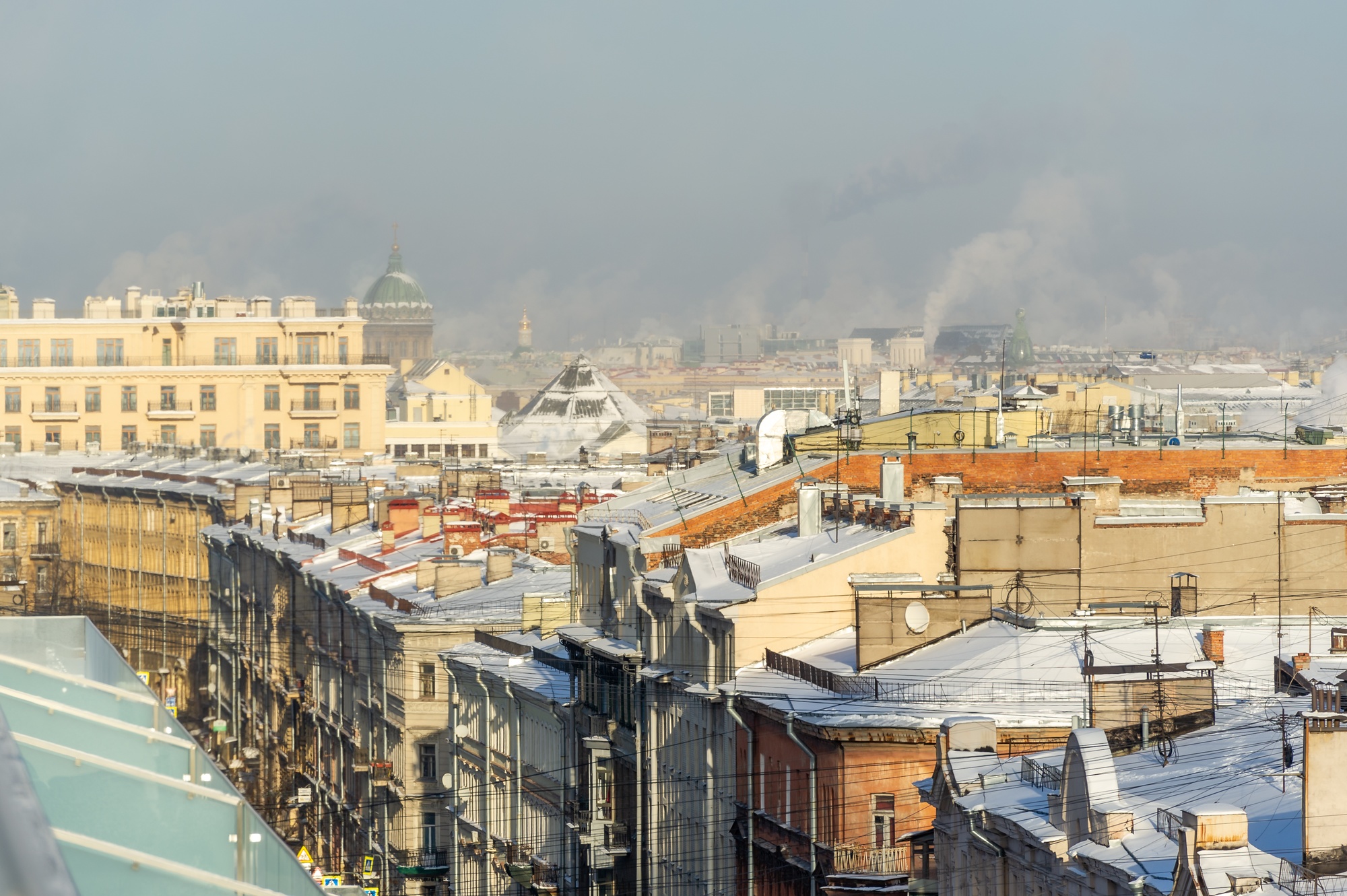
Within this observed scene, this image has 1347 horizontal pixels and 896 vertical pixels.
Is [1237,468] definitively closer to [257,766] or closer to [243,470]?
[257,766]

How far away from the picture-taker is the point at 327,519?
225 ft

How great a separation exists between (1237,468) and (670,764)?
13.3 metres

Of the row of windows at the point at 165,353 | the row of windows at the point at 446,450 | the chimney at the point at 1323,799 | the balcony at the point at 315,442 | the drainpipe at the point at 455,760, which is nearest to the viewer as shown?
the chimney at the point at 1323,799

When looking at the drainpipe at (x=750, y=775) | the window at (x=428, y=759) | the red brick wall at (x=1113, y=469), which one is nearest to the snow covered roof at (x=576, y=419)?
the window at (x=428, y=759)

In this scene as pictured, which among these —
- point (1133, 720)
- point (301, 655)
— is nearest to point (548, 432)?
point (301, 655)

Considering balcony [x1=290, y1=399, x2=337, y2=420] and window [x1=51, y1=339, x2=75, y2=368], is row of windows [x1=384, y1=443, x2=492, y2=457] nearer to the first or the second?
balcony [x1=290, y1=399, x2=337, y2=420]

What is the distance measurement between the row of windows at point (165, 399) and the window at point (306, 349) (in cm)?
111

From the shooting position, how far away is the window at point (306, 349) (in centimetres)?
10725

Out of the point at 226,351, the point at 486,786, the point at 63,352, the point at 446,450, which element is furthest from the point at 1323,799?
the point at 446,450

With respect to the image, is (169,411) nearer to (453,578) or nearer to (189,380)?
(189,380)

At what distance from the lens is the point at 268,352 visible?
10688 centimetres

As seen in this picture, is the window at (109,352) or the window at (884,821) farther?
the window at (109,352)

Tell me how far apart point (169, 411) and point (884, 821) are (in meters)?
84.4

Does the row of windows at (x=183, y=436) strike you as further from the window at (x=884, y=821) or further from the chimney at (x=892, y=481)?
the window at (x=884, y=821)
